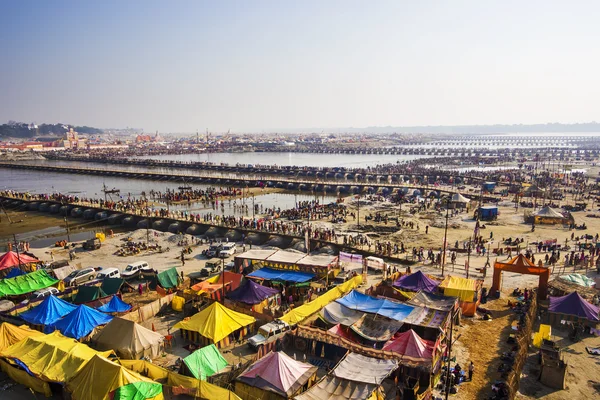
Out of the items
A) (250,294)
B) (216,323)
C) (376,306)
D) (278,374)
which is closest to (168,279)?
(250,294)

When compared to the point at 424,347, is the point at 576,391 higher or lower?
lower

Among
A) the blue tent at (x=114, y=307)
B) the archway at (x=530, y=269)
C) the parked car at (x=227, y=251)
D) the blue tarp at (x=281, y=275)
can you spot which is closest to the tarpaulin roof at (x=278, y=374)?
the blue tarp at (x=281, y=275)

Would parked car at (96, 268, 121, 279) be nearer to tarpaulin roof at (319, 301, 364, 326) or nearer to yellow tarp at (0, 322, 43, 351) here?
yellow tarp at (0, 322, 43, 351)

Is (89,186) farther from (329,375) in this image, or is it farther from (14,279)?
(329,375)

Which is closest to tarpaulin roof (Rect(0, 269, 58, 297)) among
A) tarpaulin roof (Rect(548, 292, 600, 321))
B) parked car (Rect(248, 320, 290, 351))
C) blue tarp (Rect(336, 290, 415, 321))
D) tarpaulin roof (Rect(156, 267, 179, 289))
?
tarpaulin roof (Rect(156, 267, 179, 289))

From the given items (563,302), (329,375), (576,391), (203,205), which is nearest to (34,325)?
(329,375)

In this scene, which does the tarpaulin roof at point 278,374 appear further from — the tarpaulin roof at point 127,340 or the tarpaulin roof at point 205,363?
the tarpaulin roof at point 127,340
